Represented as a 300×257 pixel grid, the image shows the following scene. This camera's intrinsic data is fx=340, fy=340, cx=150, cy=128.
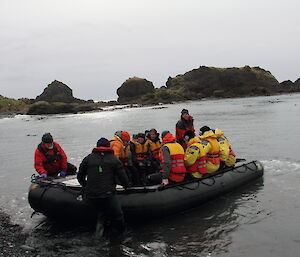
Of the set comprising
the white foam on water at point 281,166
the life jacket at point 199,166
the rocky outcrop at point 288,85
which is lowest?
the white foam on water at point 281,166

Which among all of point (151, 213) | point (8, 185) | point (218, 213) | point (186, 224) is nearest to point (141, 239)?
point (151, 213)

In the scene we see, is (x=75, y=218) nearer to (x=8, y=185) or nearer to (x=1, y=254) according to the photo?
(x=1, y=254)

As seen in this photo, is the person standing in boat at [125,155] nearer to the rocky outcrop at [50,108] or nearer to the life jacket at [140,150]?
the life jacket at [140,150]

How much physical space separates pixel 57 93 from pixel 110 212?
102 metres

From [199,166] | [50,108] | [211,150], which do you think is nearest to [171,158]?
[199,166]

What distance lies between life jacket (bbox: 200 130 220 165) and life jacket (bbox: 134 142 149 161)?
157cm

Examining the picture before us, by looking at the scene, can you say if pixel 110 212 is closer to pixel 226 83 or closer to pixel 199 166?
pixel 199 166

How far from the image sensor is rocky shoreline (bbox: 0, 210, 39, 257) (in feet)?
21.4

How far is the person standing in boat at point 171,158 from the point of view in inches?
316

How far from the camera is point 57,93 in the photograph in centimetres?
10450

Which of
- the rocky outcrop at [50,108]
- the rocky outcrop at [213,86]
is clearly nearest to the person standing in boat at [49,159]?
the rocky outcrop at [50,108]

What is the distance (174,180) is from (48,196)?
3.02 meters

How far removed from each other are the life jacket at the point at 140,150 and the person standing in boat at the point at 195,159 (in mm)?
1122

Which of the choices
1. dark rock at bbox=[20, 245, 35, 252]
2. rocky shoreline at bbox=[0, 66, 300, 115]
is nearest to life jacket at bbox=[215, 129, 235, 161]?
dark rock at bbox=[20, 245, 35, 252]
